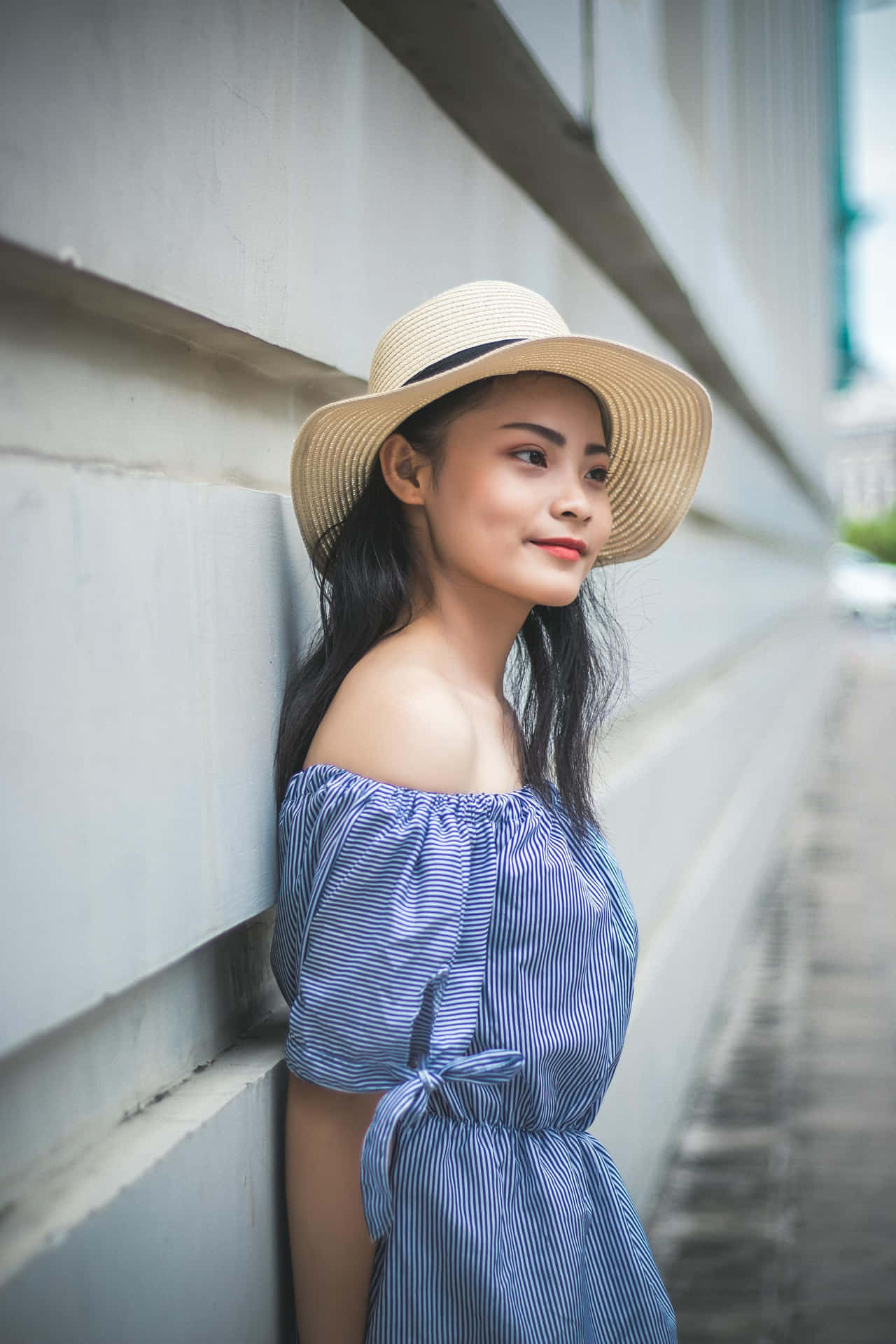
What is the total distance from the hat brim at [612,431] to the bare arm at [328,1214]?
26.3 inches

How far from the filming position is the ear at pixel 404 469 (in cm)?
139

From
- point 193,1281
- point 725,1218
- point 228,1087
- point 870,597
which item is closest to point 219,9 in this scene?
point 228,1087

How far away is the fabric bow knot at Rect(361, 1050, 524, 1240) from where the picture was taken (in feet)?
3.54

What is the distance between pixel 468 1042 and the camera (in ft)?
3.84

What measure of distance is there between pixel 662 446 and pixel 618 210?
119cm

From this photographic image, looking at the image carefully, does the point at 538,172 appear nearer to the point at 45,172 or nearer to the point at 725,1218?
the point at 45,172

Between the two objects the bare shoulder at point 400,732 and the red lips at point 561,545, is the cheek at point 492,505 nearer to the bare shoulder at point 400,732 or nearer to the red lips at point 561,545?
the red lips at point 561,545

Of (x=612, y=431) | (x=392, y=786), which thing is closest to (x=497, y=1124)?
(x=392, y=786)

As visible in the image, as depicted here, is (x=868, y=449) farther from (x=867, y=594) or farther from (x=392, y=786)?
(x=392, y=786)

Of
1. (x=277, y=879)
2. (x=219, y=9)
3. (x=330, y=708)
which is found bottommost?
(x=277, y=879)

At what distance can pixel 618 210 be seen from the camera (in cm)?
258

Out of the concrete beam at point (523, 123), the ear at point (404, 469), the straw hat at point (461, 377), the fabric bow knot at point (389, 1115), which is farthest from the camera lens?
the concrete beam at point (523, 123)

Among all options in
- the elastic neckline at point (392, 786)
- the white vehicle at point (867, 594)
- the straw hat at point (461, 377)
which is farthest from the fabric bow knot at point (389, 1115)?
the white vehicle at point (867, 594)

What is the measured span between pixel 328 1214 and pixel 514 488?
831mm
